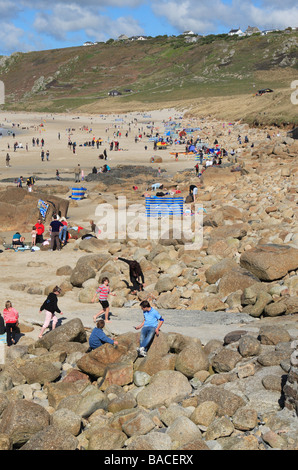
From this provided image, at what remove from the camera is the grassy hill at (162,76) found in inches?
3757

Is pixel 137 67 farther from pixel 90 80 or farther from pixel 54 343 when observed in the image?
pixel 54 343

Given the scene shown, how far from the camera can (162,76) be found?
135 meters

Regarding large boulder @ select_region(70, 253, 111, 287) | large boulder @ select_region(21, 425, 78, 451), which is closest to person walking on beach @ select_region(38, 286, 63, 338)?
large boulder @ select_region(70, 253, 111, 287)

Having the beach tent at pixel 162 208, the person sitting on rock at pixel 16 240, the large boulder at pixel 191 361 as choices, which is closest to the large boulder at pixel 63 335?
the large boulder at pixel 191 361

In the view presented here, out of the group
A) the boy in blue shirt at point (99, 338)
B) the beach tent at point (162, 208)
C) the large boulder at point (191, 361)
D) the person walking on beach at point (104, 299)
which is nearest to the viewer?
the large boulder at point (191, 361)

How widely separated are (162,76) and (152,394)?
134078 mm

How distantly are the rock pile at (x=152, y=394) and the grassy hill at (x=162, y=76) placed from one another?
53.4 meters

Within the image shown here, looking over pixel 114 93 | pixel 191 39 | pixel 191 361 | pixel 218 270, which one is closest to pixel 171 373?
pixel 191 361

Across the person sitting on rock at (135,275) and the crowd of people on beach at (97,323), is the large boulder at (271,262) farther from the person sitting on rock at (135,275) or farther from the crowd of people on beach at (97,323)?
the crowd of people on beach at (97,323)

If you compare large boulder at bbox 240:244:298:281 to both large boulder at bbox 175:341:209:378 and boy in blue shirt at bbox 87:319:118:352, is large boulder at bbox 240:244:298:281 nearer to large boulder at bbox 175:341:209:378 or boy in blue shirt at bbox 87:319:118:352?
large boulder at bbox 175:341:209:378

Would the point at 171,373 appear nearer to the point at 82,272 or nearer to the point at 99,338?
the point at 99,338

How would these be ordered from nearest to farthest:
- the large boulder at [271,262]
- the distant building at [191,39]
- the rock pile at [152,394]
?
the rock pile at [152,394]
the large boulder at [271,262]
the distant building at [191,39]

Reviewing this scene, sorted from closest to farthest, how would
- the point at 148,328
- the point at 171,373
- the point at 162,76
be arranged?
the point at 171,373 → the point at 148,328 → the point at 162,76

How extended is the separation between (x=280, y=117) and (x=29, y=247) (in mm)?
43157
